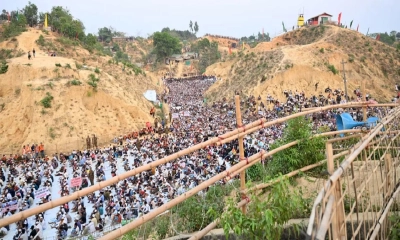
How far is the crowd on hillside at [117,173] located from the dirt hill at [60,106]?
1.93 m

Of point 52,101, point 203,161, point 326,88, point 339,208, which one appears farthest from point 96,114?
point 339,208

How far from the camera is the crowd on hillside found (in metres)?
10.8

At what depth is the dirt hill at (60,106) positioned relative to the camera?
2550cm

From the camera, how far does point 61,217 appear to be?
436 inches

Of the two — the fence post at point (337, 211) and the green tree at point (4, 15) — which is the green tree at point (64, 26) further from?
the fence post at point (337, 211)

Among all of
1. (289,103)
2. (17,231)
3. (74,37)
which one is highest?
(74,37)

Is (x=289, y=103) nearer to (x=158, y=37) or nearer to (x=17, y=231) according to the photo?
(x=17, y=231)

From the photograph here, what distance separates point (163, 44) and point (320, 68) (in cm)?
3569

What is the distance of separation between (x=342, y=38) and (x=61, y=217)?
4195cm

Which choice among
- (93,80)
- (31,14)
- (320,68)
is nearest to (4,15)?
(31,14)

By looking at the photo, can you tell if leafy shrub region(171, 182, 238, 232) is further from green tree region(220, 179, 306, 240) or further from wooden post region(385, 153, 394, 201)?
wooden post region(385, 153, 394, 201)

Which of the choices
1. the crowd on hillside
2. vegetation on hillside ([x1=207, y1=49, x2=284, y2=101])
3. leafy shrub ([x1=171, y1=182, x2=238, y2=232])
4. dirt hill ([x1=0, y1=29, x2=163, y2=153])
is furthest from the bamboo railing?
vegetation on hillside ([x1=207, y1=49, x2=284, y2=101])

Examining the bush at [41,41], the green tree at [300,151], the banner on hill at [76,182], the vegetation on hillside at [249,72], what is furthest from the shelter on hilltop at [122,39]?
the green tree at [300,151]

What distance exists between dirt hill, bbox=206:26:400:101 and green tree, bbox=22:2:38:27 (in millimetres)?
29007
